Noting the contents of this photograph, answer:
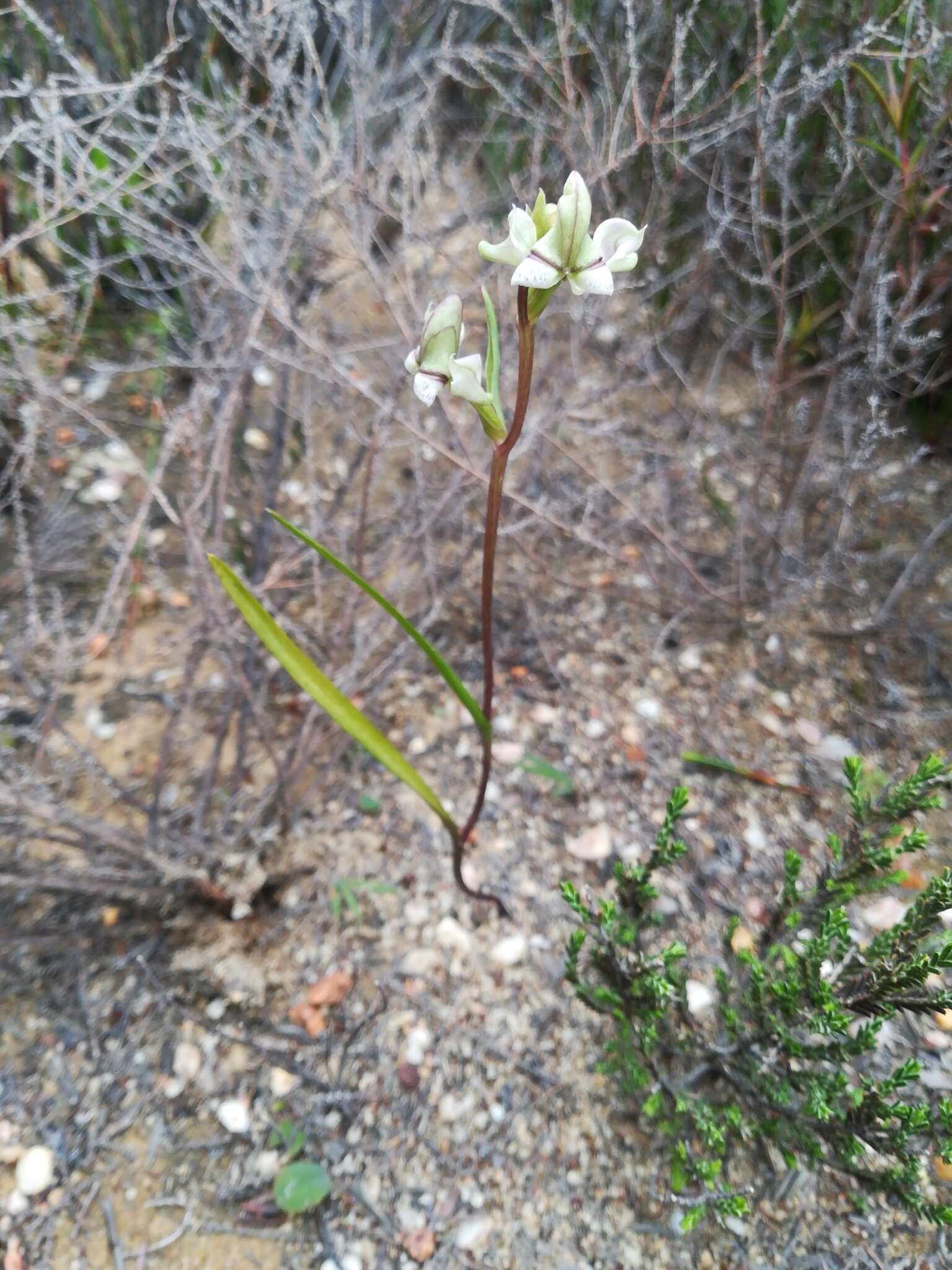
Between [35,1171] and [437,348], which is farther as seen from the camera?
[35,1171]

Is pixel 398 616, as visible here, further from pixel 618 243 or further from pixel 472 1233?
pixel 472 1233

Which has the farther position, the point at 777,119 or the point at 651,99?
the point at 651,99

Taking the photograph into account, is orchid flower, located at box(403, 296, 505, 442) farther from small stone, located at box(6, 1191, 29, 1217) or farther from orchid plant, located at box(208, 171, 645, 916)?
small stone, located at box(6, 1191, 29, 1217)

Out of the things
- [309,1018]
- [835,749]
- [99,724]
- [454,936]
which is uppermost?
[835,749]

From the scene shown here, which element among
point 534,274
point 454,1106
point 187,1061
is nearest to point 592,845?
point 454,1106

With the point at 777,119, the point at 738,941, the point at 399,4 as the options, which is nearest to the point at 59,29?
the point at 399,4

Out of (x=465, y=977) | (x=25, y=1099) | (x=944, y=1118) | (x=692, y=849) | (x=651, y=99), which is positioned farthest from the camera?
(x=651, y=99)

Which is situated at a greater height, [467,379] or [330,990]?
[467,379]

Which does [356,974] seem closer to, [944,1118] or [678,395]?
[944,1118]
